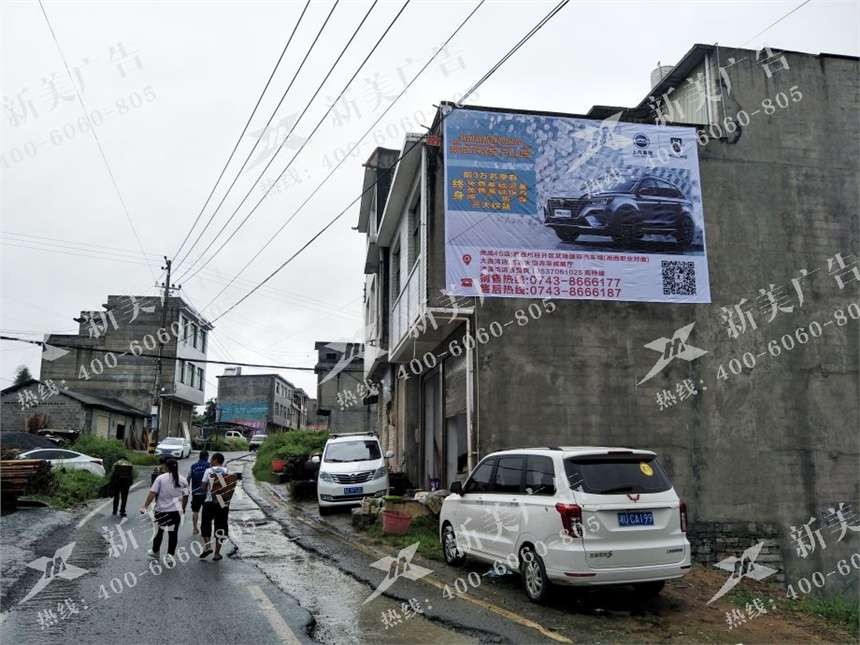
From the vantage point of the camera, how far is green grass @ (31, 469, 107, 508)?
55.3ft

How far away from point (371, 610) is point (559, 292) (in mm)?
7763

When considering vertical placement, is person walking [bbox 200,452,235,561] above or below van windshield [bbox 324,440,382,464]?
below

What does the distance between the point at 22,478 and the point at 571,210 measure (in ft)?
48.6

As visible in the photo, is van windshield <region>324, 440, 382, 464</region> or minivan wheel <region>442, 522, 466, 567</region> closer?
minivan wheel <region>442, 522, 466, 567</region>

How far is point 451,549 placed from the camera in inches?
380

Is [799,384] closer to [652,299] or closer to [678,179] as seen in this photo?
[652,299]

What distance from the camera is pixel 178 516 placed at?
32.6ft

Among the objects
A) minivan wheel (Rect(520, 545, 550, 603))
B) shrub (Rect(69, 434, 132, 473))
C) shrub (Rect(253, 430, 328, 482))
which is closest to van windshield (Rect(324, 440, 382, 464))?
minivan wheel (Rect(520, 545, 550, 603))

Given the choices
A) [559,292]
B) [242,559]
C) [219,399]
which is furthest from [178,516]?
[219,399]

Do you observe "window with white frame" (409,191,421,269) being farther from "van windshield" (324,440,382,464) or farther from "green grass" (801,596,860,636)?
"green grass" (801,596,860,636)

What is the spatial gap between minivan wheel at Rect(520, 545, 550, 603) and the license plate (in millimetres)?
995

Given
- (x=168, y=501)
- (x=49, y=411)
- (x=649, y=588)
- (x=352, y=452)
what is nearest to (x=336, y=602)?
(x=649, y=588)

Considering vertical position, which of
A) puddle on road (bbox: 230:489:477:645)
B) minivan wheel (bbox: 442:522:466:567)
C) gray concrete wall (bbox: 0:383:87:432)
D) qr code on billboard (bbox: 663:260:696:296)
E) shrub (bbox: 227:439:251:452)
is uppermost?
qr code on billboard (bbox: 663:260:696:296)

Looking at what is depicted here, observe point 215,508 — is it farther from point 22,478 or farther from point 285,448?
point 285,448
